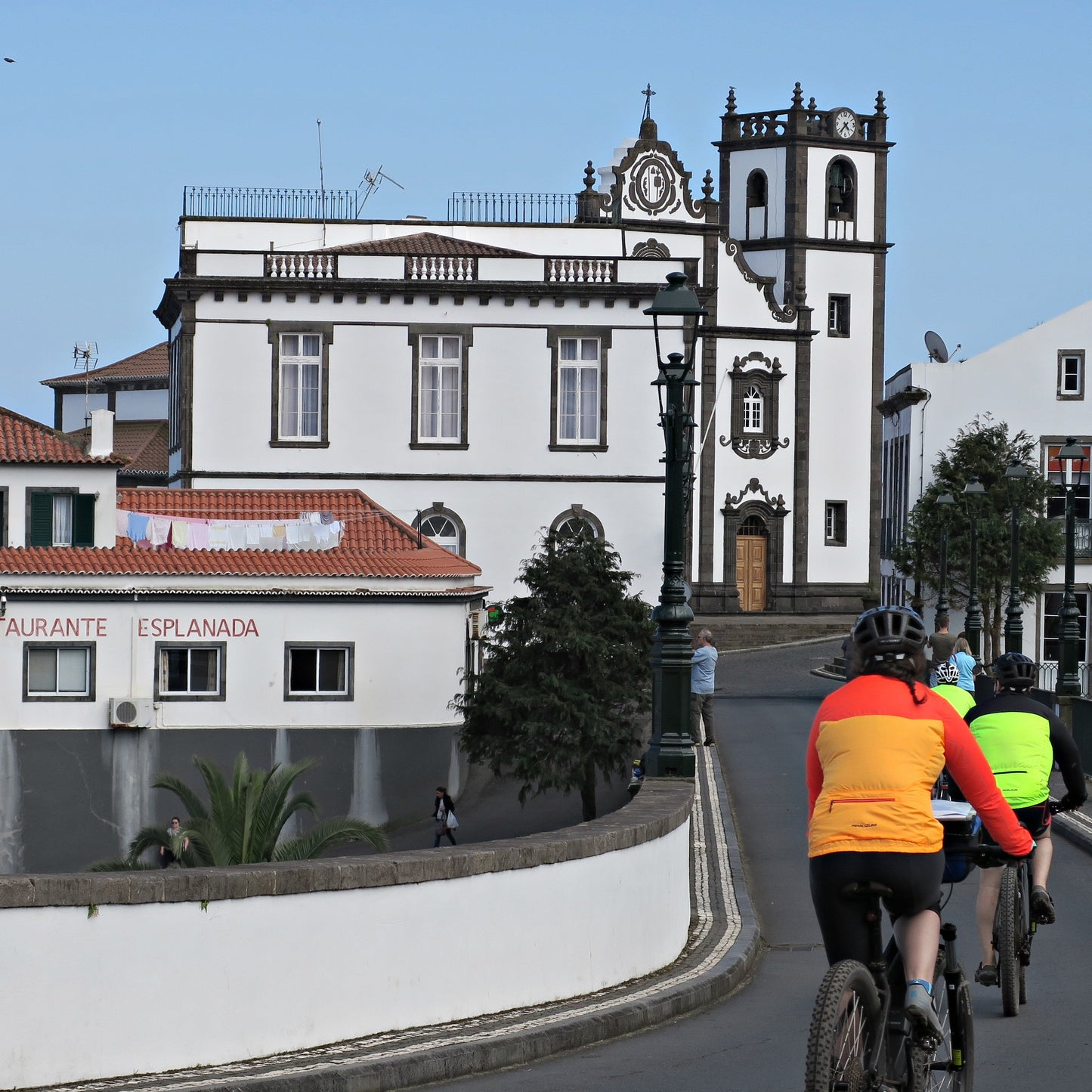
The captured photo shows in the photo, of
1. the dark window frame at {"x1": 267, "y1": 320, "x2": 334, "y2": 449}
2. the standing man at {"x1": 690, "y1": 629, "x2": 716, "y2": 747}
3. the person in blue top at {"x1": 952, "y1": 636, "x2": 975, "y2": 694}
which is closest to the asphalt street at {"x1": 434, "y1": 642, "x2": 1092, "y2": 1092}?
the person in blue top at {"x1": 952, "y1": 636, "x2": 975, "y2": 694}

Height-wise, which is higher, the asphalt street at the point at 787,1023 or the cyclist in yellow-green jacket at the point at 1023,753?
the cyclist in yellow-green jacket at the point at 1023,753

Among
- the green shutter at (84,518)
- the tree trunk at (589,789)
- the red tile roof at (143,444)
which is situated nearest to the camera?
the tree trunk at (589,789)

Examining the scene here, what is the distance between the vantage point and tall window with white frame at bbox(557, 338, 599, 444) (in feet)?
162

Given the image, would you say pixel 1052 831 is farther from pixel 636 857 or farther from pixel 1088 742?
pixel 636 857

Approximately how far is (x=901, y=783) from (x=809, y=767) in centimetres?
46

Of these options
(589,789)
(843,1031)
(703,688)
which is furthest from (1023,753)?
(589,789)

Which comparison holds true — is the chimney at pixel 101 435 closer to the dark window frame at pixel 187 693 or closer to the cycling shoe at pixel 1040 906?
the dark window frame at pixel 187 693

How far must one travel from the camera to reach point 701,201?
5984 centimetres

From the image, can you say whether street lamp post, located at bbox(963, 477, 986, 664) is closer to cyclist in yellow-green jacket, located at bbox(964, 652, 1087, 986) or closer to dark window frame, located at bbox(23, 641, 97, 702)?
dark window frame, located at bbox(23, 641, 97, 702)

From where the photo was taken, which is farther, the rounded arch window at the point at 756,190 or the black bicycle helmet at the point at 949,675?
the rounded arch window at the point at 756,190

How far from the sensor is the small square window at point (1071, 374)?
2111 inches

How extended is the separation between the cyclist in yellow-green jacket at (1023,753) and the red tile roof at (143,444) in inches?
1954

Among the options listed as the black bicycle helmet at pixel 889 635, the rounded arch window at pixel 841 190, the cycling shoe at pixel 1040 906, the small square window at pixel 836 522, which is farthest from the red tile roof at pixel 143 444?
the black bicycle helmet at pixel 889 635

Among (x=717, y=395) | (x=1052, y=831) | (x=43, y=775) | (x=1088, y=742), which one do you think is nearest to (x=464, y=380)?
(x=717, y=395)
